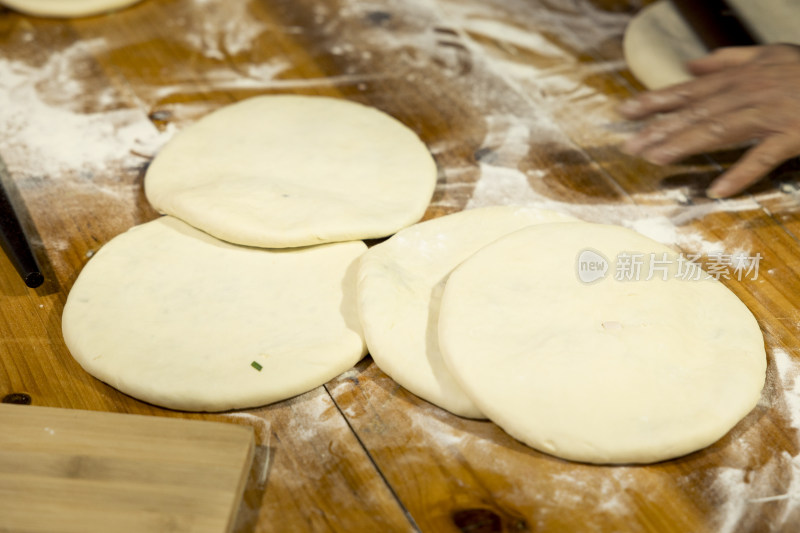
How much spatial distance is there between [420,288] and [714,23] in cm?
168

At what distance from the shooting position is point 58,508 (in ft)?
4.36

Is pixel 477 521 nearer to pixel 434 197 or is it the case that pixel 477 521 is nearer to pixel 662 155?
pixel 434 197

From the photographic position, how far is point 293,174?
6.61ft

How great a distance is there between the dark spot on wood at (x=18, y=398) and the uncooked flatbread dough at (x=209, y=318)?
0.13 m

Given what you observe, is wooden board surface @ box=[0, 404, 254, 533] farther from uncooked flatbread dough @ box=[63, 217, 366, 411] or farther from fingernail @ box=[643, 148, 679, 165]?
fingernail @ box=[643, 148, 679, 165]

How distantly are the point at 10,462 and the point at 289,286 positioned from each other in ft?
2.21

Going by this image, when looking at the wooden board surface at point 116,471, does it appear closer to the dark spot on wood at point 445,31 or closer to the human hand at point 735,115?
the human hand at point 735,115

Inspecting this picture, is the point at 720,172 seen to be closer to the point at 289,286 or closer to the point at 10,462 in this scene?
the point at 289,286

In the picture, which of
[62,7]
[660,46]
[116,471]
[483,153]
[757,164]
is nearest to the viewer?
[116,471]

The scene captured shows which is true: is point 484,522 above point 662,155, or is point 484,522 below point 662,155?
below

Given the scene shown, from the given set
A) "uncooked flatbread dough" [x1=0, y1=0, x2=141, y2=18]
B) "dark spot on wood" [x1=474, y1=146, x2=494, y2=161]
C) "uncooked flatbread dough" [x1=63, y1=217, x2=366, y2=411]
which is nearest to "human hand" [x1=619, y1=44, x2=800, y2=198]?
"dark spot on wood" [x1=474, y1=146, x2=494, y2=161]

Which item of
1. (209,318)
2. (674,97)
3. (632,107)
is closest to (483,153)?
(632,107)

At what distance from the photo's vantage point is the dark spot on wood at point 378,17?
2.77m

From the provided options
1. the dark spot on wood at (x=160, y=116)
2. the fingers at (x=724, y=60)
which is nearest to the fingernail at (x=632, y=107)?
the fingers at (x=724, y=60)
